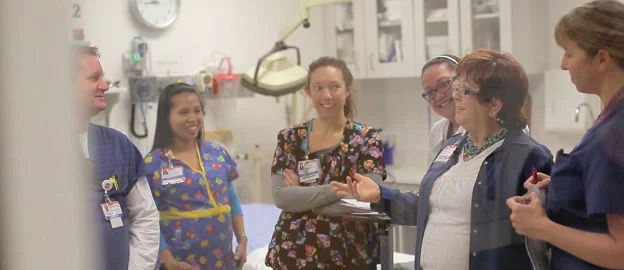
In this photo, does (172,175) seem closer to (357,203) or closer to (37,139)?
(357,203)

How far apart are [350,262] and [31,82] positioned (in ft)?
3.45

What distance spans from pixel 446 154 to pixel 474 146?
9 cm

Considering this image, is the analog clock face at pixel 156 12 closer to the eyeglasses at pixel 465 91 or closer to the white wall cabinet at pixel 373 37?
the white wall cabinet at pixel 373 37

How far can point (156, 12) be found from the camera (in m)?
1.73

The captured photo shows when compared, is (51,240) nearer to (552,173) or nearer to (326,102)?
(552,173)

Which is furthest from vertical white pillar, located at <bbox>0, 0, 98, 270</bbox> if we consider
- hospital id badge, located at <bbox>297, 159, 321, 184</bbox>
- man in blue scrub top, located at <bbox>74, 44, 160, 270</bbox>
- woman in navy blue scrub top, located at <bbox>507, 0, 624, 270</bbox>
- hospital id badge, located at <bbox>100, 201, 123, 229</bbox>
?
hospital id badge, located at <bbox>297, 159, 321, 184</bbox>

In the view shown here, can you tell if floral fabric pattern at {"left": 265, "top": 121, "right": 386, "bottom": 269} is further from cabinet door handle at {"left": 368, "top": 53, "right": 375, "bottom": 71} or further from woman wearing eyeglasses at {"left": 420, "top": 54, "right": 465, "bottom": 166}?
cabinet door handle at {"left": 368, "top": 53, "right": 375, "bottom": 71}

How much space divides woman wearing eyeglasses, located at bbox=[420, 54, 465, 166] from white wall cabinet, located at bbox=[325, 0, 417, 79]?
16cm

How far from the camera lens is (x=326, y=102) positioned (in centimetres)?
159

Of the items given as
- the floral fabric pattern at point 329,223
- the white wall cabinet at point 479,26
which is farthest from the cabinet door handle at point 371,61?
the floral fabric pattern at point 329,223

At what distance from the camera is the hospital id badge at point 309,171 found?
1558mm

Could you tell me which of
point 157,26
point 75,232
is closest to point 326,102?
point 157,26

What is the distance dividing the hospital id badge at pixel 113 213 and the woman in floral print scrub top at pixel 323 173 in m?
0.39

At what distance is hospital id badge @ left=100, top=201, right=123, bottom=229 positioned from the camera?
4.17ft
